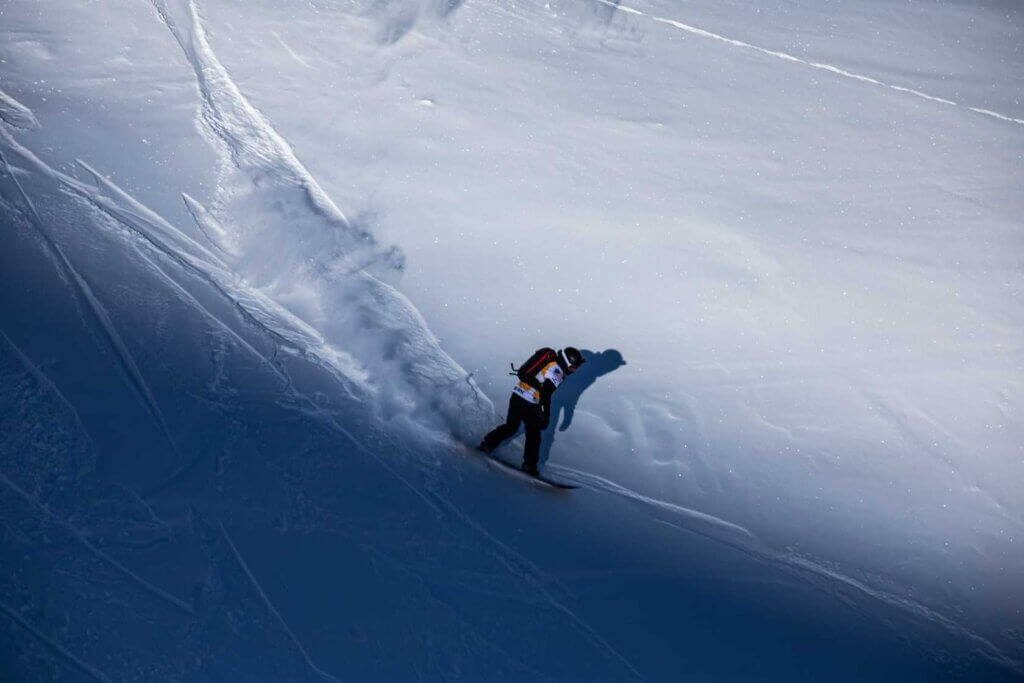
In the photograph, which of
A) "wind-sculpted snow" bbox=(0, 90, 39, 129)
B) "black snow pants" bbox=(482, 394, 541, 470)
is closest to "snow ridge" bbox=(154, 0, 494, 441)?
"black snow pants" bbox=(482, 394, 541, 470)

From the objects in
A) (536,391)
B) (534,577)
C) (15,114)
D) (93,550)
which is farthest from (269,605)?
(15,114)

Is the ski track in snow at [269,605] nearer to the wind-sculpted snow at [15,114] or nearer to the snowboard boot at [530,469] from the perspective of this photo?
the snowboard boot at [530,469]

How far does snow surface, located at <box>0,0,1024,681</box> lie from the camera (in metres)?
5.96

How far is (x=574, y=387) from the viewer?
736 cm

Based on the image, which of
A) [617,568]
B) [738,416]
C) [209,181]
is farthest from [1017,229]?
[209,181]

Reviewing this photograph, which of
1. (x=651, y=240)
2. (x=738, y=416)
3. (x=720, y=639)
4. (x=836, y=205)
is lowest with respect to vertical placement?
(x=720, y=639)

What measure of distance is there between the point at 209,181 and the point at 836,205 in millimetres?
6048

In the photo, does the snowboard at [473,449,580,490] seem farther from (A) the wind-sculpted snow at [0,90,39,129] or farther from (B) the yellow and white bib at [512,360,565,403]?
(A) the wind-sculpted snow at [0,90,39,129]

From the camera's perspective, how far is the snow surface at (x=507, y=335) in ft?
19.6

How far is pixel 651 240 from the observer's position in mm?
8094

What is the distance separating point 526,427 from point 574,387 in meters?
1.09

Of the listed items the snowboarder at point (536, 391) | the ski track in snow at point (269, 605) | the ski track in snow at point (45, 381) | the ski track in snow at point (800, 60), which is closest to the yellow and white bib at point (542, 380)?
the snowboarder at point (536, 391)

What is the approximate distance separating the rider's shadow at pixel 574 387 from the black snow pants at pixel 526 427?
46cm

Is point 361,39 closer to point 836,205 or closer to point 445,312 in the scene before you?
point 445,312
